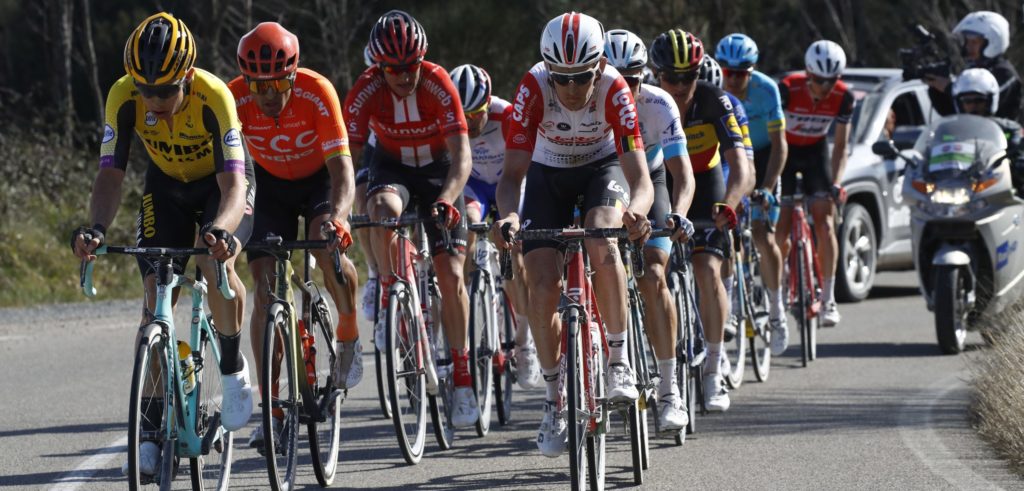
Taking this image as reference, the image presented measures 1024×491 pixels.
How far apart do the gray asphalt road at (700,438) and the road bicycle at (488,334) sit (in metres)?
0.21

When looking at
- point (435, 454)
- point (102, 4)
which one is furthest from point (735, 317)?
point (102, 4)

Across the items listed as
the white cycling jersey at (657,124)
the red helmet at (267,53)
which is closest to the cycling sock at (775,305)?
the white cycling jersey at (657,124)

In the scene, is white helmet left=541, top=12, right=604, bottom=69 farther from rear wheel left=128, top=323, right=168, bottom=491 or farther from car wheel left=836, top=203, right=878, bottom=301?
car wheel left=836, top=203, right=878, bottom=301

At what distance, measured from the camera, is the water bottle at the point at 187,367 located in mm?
6637

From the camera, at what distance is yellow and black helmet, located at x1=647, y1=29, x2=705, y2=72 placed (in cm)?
930

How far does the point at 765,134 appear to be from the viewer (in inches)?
483

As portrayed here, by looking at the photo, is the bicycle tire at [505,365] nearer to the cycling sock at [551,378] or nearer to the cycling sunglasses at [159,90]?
the cycling sock at [551,378]

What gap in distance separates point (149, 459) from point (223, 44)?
68.7 feet

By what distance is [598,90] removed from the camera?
7.66 metres

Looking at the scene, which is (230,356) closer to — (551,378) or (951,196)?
(551,378)

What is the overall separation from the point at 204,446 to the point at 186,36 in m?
1.70

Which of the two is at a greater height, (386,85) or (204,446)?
(386,85)

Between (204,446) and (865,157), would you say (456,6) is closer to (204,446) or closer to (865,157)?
(865,157)

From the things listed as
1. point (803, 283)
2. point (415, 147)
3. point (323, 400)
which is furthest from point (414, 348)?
point (803, 283)
